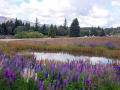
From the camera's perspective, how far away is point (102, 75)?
4828 mm

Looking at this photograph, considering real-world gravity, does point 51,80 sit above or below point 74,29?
below

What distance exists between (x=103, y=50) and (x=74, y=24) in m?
49.0

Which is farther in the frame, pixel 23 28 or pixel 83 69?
pixel 23 28

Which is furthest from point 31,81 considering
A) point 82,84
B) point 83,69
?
point 83,69

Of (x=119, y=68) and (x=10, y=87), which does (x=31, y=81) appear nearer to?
(x=10, y=87)

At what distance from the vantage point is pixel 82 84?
3.96m

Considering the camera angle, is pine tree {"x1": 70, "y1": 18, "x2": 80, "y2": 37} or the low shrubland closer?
the low shrubland

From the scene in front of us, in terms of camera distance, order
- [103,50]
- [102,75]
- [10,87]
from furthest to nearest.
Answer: [103,50], [102,75], [10,87]

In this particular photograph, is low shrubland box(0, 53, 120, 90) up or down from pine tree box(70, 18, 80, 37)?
down

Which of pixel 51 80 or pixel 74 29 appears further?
pixel 74 29

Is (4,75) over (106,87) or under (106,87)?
over

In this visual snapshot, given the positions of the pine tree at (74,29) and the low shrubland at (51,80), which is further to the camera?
the pine tree at (74,29)

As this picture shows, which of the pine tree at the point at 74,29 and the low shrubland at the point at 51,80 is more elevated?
the pine tree at the point at 74,29

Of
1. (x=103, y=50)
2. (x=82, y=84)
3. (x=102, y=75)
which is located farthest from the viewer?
(x=103, y=50)
